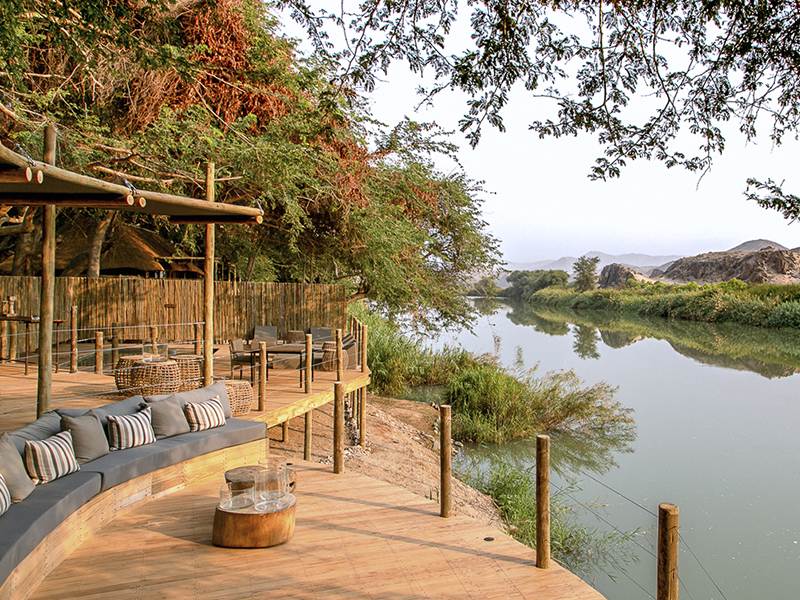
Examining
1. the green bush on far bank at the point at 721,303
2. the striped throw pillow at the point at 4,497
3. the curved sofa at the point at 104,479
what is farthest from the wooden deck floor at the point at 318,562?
the green bush on far bank at the point at 721,303

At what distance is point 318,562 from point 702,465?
361 inches

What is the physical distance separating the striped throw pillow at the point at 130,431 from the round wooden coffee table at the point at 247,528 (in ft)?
4.26

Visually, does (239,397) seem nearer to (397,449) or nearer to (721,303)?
(397,449)

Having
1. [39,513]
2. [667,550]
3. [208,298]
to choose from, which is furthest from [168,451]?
[667,550]

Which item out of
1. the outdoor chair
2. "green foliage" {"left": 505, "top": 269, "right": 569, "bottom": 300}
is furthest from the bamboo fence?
"green foliage" {"left": 505, "top": 269, "right": 569, "bottom": 300}

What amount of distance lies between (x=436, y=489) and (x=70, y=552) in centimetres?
480

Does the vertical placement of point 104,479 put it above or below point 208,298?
below

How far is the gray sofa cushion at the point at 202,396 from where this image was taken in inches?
203

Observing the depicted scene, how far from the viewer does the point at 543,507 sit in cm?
368

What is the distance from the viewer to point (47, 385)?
487 cm

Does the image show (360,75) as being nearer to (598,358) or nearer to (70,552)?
(70,552)

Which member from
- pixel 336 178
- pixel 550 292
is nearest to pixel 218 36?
pixel 336 178

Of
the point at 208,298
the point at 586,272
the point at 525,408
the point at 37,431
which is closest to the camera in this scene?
the point at 37,431

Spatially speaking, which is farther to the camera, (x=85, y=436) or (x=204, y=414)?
(x=204, y=414)
